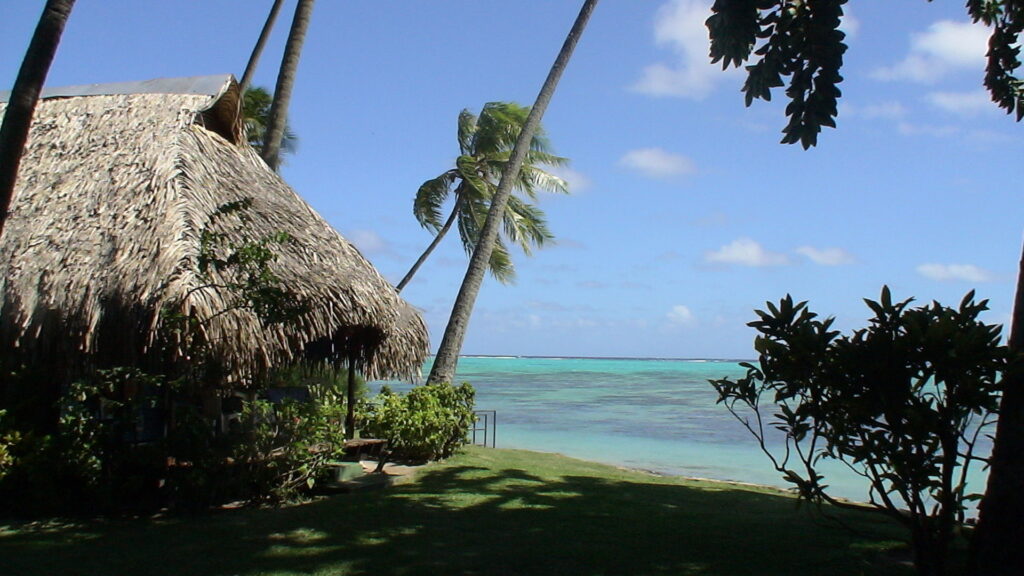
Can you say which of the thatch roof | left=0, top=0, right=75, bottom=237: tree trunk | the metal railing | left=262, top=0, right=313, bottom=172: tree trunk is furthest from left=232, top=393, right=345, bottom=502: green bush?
left=262, top=0, right=313, bottom=172: tree trunk

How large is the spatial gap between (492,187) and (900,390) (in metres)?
18.0

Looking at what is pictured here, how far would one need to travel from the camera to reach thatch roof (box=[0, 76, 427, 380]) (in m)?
7.34

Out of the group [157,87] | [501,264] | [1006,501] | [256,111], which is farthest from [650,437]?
[1006,501]

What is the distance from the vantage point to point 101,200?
8594 millimetres

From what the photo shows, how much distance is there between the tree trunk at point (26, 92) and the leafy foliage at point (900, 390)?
4.45 m

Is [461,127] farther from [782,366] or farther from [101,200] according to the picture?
[782,366]

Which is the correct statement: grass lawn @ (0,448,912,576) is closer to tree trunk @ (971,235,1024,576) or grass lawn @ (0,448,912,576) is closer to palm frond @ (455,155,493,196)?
tree trunk @ (971,235,1024,576)

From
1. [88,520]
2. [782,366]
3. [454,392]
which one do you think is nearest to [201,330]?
[88,520]

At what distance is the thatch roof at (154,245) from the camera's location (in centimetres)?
734

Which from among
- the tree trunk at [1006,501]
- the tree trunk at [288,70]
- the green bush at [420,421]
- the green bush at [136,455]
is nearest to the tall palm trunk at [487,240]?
the green bush at [420,421]

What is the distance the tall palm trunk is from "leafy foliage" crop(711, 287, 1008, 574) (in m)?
9.10

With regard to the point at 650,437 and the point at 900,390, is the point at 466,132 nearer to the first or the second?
the point at 650,437

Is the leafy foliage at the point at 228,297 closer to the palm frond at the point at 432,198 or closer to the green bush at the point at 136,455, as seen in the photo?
the green bush at the point at 136,455

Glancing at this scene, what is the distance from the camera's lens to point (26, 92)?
538 centimetres
